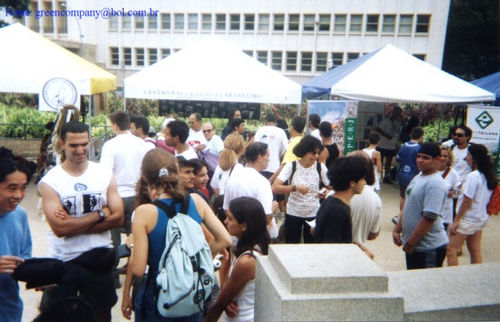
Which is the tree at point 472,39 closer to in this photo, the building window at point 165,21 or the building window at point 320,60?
the building window at point 320,60

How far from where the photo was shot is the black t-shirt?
9.32 feet

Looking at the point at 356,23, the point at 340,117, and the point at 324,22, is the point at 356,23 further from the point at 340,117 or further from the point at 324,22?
the point at 340,117

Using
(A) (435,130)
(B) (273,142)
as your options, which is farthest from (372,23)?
(B) (273,142)

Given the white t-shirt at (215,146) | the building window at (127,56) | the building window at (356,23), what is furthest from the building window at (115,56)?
the white t-shirt at (215,146)

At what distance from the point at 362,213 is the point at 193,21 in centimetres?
4135

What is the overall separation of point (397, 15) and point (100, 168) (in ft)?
135

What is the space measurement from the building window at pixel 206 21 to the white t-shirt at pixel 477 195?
131 feet

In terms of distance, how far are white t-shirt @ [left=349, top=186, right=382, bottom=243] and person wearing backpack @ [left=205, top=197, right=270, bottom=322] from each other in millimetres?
936

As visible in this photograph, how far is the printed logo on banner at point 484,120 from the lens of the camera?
27.5 feet

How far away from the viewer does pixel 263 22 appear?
40719mm

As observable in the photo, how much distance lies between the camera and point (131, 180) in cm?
475

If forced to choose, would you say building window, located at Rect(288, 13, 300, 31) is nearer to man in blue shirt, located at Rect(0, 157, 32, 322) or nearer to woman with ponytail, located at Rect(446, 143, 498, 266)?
woman with ponytail, located at Rect(446, 143, 498, 266)

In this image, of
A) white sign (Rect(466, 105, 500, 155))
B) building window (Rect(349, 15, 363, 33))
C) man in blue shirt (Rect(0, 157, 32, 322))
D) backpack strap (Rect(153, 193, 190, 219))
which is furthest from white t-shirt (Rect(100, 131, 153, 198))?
building window (Rect(349, 15, 363, 33))

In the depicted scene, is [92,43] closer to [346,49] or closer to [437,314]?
[346,49]
